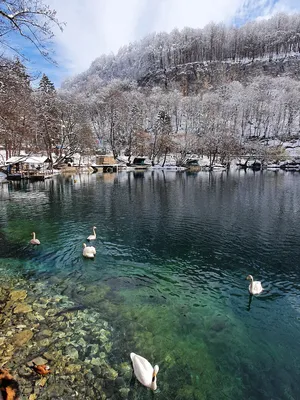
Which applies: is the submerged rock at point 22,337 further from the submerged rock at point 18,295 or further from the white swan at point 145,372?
the white swan at point 145,372

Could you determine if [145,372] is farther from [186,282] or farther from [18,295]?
[18,295]

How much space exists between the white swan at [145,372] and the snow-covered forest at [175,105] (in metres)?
8.85

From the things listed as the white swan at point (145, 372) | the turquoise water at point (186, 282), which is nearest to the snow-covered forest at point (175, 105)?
the turquoise water at point (186, 282)

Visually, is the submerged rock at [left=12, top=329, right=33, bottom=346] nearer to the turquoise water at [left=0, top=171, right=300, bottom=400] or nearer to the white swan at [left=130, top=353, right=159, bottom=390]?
the turquoise water at [left=0, top=171, right=300, bottom=400]

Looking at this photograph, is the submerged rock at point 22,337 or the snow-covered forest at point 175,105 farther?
the snow-covered forest at point 175,105

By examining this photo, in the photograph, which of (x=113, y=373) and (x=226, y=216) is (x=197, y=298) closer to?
(x=113, y=373)

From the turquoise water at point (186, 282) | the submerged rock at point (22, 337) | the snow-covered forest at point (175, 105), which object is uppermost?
the snow-covered forest at point (175, 105)

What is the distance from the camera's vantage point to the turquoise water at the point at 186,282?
598 centimetres

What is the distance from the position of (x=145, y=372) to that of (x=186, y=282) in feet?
17.4

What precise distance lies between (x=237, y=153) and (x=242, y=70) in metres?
81.4

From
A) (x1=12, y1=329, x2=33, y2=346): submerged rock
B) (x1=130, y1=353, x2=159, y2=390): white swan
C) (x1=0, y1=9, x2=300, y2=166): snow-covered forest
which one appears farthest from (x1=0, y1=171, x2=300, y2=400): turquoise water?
(x1=0, y1=9, x2=300, y2=166): snow-covered forest

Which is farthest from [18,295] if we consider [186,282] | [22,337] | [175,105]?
[175,105]

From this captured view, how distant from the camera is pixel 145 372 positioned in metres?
5.21

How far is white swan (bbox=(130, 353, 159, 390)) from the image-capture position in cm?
512
